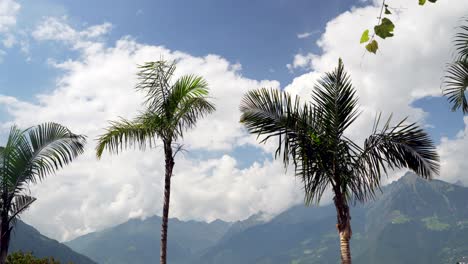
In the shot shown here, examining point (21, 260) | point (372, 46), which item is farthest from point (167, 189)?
point (372, 46)

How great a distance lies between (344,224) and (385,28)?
26.4ft

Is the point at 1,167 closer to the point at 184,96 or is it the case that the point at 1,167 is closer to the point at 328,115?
the point at 184,96

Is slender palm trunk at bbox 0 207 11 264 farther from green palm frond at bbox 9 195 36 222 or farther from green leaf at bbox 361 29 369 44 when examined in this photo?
green leaf at bbox 361 29 369 44

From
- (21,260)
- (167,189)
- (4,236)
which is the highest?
(167,189)

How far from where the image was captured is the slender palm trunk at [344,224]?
34.6 ft

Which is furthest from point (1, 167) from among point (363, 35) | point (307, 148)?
point (363, 35)

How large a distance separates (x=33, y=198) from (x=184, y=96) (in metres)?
6.21

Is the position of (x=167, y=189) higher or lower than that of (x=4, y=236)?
higher

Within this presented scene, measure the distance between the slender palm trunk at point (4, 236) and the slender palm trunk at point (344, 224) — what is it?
9.89 m

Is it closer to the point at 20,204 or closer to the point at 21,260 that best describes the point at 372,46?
the point at 20,204

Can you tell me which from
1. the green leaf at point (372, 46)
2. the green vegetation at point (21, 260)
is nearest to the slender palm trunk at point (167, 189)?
the green vegetation at point (21, 260)

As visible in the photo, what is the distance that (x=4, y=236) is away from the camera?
1369cm

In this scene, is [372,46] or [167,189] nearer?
[372,46]

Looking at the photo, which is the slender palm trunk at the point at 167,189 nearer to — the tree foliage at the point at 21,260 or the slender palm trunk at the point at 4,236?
the slender palm trunk at the point at 4,236
